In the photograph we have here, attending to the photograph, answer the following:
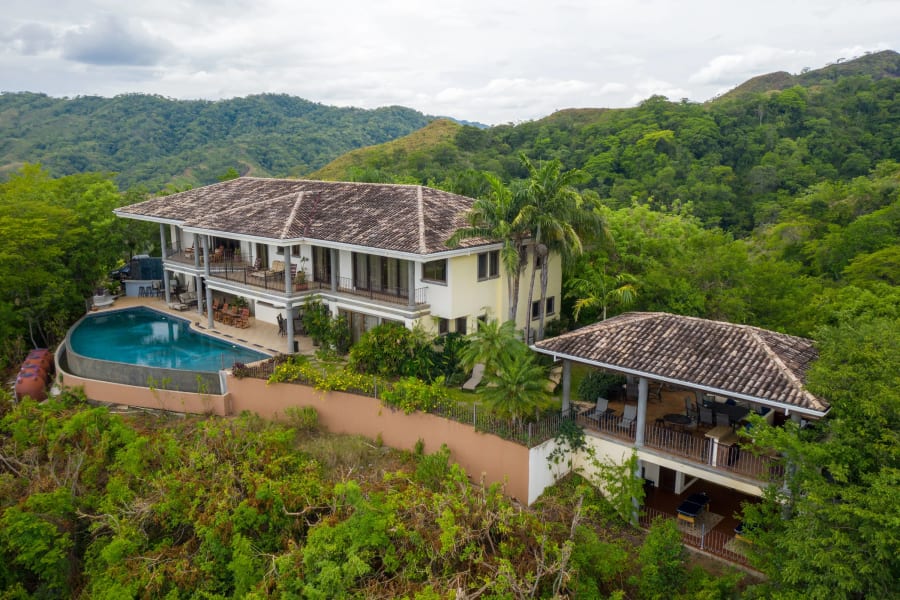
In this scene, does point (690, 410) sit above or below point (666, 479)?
above

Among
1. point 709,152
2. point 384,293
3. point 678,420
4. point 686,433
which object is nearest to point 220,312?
point 384,293

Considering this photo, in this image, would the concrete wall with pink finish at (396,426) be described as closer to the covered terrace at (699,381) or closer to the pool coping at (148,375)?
the pool coping at (148,375)

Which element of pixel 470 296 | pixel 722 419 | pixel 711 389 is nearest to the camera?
pixel 711 389

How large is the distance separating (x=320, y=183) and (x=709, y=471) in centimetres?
2339

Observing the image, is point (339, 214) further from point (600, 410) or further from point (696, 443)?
point (696, 443)

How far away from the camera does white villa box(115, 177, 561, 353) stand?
2447cm

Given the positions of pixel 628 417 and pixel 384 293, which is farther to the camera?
pixel 384 293

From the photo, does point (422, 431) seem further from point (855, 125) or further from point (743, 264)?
point (855, 125)

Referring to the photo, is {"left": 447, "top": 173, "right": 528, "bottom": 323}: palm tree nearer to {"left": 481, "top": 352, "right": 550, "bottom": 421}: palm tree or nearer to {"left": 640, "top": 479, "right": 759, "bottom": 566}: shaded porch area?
{"left": 481, "top": 352, "right": 550, "bottom": 421}: palm tree

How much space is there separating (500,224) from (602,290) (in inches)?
244

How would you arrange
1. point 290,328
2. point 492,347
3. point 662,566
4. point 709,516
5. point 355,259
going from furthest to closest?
point 355,259 < point 290,328 < point 492,347 < point 709,516 < point 662,566

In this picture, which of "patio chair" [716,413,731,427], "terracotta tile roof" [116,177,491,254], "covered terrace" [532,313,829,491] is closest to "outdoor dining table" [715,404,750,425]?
"covered terrace" [532,313,829,491]

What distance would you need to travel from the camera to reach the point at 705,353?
17359mm

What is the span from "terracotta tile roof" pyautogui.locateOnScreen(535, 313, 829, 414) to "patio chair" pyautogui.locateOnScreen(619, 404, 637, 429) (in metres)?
2.31
